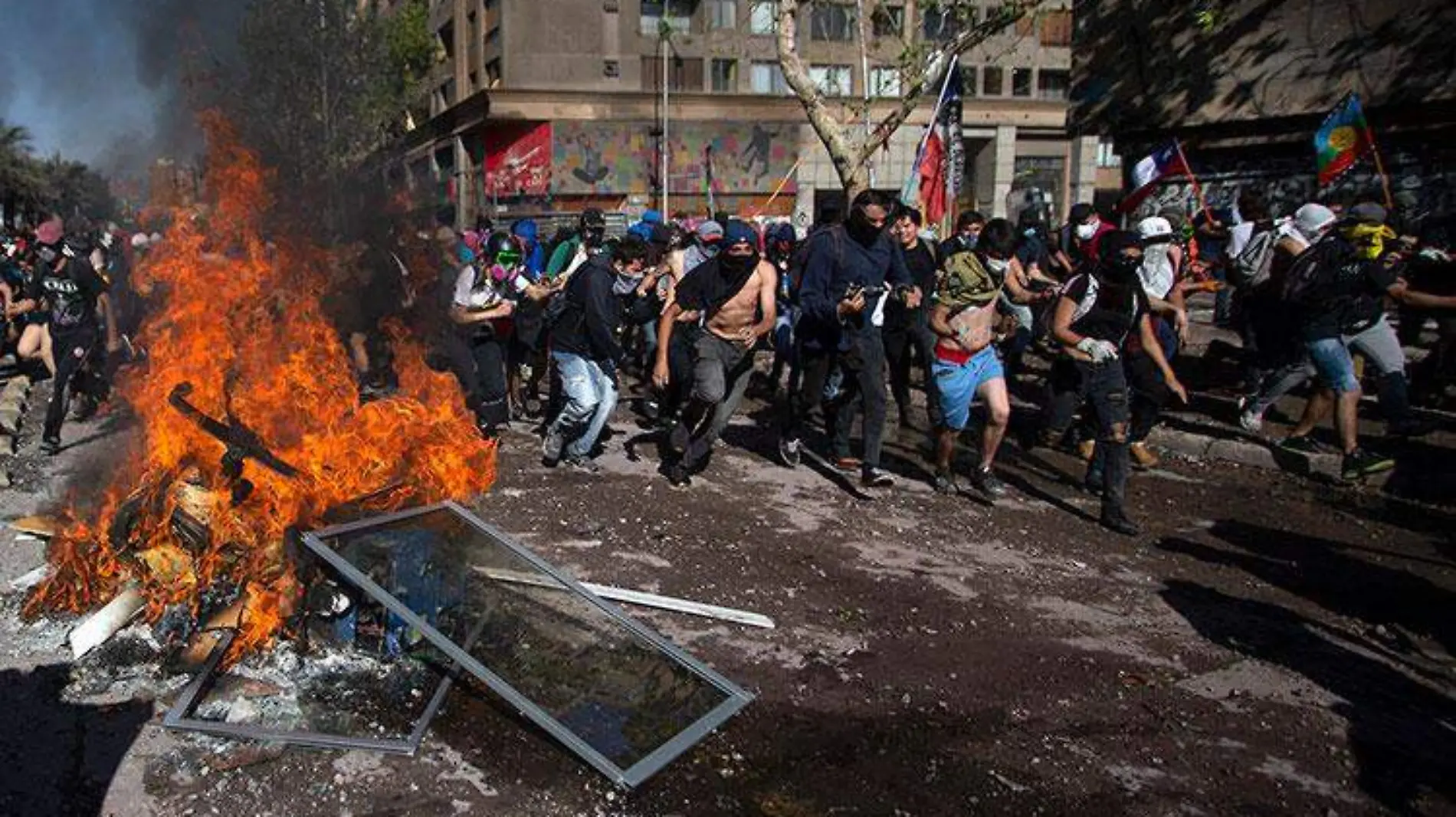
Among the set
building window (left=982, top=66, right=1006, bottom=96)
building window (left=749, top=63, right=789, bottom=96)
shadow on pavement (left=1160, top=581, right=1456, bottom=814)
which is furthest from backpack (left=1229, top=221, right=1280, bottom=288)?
building window (left=982, top=66, right=1006, bottom=96)

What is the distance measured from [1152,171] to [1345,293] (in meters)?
6.32

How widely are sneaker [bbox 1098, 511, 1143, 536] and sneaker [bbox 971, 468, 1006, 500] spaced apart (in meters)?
0.87

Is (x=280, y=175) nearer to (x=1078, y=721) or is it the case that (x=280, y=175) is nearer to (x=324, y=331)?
(x=324, y=331)

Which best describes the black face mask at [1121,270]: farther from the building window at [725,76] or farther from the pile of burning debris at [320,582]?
the building window at [725,76]

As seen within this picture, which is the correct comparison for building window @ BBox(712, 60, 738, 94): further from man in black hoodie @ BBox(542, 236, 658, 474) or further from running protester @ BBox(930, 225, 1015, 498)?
running protester @ BBox(930, 225, 1015, 498)

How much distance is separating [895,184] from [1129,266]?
119ft

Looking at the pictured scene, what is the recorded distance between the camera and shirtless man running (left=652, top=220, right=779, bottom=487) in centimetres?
746

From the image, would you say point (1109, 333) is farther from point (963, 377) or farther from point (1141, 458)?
point (1141, 458)

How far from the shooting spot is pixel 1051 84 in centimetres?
4472

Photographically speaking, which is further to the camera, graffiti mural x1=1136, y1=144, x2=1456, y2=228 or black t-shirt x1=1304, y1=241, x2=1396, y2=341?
graffiti mural x1=1136, y1=144, x2=1456, y2=228

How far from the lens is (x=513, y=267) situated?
9.98m

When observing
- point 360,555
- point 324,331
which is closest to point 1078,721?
point 360,555

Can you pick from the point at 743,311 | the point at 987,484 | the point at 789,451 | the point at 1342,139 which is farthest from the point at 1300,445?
the point at 1342,139

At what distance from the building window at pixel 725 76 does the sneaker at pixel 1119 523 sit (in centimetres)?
3553
